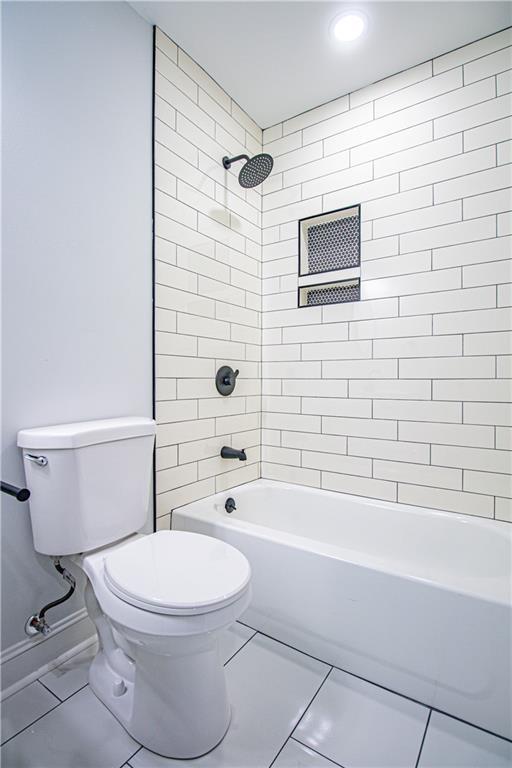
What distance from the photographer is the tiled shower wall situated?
1.68m

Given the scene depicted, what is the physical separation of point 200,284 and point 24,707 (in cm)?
178

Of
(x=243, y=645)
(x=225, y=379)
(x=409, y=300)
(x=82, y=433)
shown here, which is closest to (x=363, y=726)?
(x=243, y=645)

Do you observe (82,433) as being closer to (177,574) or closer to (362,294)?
(177,574)

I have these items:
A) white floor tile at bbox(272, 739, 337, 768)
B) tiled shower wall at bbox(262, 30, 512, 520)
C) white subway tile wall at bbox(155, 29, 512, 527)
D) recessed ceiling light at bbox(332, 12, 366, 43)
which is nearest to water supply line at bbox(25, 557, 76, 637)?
white subway tile wall at bbox(155, 29, 512, 527)

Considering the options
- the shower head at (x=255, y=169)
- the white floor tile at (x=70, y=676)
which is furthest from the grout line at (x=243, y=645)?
the shower head at (x=255, y=169)

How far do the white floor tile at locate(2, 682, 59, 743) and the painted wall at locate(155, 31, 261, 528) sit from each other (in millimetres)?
688

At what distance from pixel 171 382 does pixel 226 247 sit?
34.2 inches

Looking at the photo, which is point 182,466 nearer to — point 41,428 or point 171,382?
point 171,382

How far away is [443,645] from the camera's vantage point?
1.17m

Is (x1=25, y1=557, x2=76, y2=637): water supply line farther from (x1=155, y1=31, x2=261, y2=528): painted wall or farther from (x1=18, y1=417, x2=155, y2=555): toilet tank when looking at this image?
(x1=155, y1=31, x2=261, y2=528): painted wall

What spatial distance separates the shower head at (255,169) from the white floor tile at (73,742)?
2284 mm

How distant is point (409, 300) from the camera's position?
1875 mm

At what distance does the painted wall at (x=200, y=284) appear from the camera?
175cm

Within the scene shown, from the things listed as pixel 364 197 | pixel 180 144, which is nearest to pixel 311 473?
pixel 364 197
